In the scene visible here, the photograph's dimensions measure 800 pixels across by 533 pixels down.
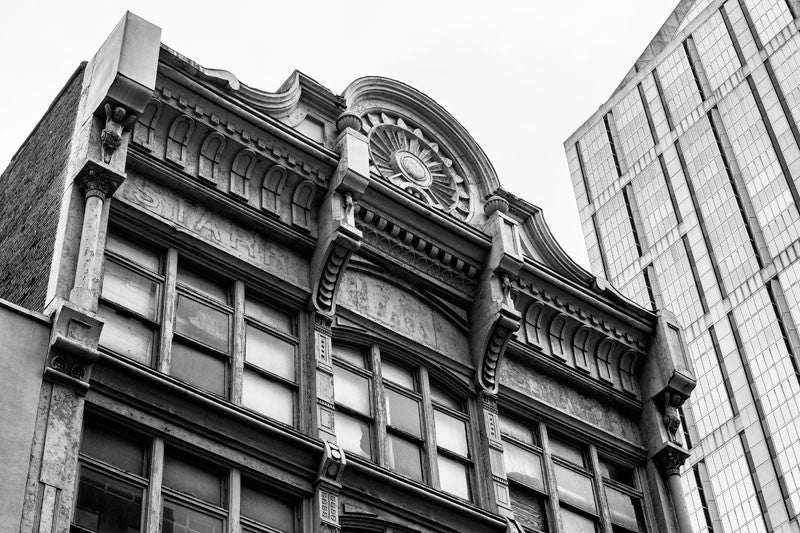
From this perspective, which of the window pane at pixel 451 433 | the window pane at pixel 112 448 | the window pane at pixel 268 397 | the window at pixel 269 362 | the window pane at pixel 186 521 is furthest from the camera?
the window pane at pixel 451 433

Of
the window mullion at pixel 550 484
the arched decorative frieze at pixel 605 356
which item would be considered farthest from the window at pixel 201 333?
the arched decorative frieze at pixel 605 356

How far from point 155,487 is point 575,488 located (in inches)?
362

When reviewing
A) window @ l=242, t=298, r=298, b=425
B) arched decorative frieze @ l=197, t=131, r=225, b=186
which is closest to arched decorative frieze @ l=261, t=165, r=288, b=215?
arched decorative frieze @ l=197, t=131, r=225, b=186

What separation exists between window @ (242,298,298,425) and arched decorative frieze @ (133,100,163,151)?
118 inches

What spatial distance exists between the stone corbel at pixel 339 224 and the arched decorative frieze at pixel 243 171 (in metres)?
1.40

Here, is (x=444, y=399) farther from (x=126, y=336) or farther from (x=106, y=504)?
(x=106, y=504)

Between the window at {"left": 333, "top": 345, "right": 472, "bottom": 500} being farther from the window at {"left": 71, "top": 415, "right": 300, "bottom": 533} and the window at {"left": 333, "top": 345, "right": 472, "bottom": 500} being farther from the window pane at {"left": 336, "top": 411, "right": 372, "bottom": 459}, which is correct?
the window at {"left": 71, "top": 415, "right": 300, "bottom": 533}

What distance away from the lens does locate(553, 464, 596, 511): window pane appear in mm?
24562

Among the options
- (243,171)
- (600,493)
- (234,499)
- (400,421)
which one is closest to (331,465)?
(234,499)

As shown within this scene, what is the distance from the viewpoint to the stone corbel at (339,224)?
2295 centimetres

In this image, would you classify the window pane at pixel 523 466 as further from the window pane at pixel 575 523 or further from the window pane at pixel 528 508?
the window pane at pixel 575 523

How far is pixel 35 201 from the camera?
71.9 ft

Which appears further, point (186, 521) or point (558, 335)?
point (558, 335)

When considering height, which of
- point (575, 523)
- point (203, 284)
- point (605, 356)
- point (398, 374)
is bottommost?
point (575, 523)
